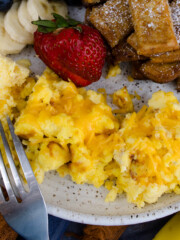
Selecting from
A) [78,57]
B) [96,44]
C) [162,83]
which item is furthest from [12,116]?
[162,83]

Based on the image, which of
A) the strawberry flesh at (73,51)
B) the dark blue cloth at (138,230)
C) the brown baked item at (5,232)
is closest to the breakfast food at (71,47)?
the strawberry flesh at (73,51)

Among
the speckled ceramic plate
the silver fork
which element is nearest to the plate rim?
the speckled ceramic plate

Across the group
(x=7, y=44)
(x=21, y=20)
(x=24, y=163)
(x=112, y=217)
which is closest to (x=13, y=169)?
(x=24, y=163)

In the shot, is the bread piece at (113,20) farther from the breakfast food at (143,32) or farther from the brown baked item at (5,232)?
the brown baked item at (5,232)

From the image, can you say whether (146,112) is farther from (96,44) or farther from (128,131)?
(96,44)

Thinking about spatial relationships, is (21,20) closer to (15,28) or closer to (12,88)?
(15,28)

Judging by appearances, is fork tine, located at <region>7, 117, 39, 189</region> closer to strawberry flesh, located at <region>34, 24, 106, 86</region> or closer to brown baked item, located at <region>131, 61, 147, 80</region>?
strawberry flesh, located at <region>34, 24, 106, 86</region>
